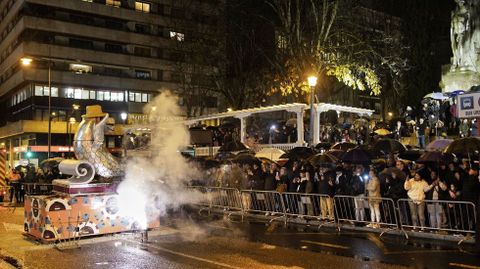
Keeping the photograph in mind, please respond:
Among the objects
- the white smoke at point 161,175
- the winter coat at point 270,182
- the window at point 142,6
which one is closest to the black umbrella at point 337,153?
the winter coat at point 270,182

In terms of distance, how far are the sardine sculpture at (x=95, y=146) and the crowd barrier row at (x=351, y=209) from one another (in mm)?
5177

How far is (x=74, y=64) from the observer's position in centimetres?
5616

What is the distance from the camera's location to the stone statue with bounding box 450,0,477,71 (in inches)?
1057

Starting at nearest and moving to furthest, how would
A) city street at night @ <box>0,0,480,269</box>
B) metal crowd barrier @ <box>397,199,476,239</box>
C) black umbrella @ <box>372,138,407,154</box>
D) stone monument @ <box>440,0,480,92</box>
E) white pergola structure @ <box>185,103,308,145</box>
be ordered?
city street at night @ <box>0,0,480,269</box> → metal crowd barrier @ <box>397,199,476,239</box> → black umbrella @ <box>372,138,407,154</box> → white pergola structure @ <box>185,103,308,145</box> → stone monument @ <box>440,0,480,92</box>

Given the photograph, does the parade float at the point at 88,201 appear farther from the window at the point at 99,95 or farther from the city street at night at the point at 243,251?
the window at the point at 99,95

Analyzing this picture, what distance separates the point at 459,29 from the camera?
2714 cm

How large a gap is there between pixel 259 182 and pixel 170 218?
3.20 metres

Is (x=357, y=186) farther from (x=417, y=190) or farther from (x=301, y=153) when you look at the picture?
(x=301, y=153)

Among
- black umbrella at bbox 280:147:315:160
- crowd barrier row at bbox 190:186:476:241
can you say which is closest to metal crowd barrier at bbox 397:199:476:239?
crowd barrier row at bbox 190:186:476:241

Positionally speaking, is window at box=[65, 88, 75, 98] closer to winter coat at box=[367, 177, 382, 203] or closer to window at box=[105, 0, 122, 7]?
window at box=[105, 0, 122, 7]

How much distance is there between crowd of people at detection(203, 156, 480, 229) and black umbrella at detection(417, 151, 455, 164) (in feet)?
0.70

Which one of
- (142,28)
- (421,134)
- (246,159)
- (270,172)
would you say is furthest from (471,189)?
(142,28)

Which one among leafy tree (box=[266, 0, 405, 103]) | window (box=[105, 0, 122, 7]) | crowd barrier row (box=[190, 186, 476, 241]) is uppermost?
window (box=[105, 0, 122, 7])

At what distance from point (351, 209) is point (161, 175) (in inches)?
219
